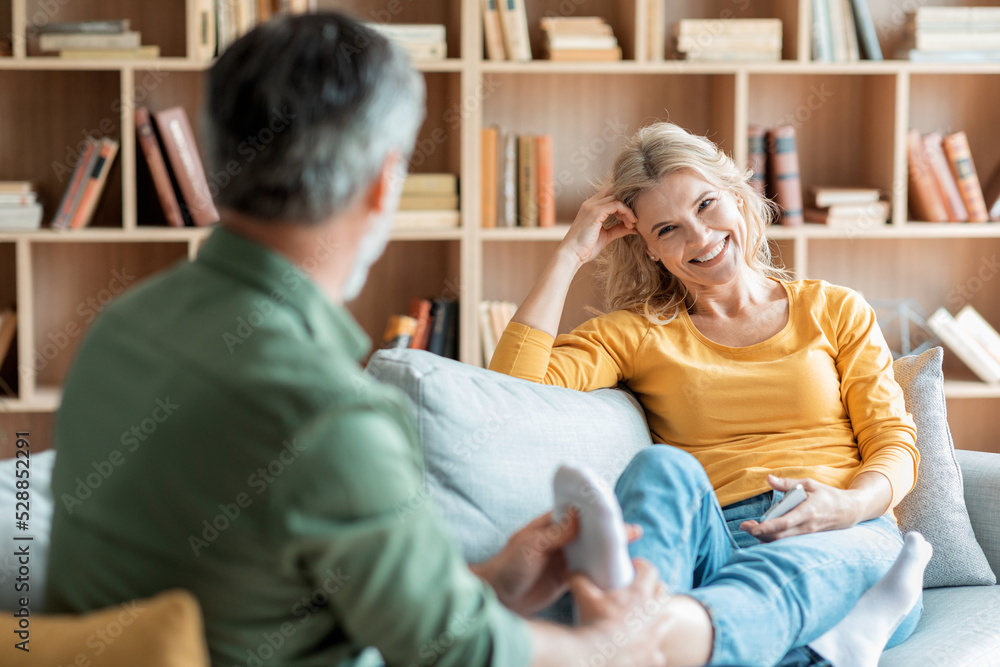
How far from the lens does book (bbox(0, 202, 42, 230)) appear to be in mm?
2412

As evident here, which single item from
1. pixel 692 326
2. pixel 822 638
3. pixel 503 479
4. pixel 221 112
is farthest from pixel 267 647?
pixel 692 326

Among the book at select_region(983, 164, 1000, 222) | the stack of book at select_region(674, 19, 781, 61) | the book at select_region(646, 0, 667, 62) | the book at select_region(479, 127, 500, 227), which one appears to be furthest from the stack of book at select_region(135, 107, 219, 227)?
the book at select_region(983, 164, 1000, 222)

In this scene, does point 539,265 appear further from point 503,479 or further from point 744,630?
point 744,630

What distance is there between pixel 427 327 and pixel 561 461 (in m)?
1.31

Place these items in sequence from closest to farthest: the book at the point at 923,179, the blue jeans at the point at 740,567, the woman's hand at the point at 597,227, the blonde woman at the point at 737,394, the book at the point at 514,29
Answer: the blue jeans at the point at 740,567
the blonde woman at the point at 737,394
the woman's hand at the point at 597,227
the book at the point at 514,29
the book at the point at 923,179

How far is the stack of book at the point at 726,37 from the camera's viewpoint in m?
2.62

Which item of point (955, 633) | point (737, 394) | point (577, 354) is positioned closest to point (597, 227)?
point (577, 354)

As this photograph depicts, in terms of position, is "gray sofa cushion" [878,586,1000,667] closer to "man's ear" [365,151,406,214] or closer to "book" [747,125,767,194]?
"man's ear" [365,151,406,214]

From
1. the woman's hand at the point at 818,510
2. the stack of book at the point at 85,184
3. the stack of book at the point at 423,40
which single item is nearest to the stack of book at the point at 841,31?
the stack of book at the point at 423,40

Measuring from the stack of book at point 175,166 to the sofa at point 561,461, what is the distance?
130 cm

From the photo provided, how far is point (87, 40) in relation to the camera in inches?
95.0

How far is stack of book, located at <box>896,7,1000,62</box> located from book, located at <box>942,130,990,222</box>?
0.23 m

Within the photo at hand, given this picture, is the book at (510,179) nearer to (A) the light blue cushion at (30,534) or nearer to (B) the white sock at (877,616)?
(B) the white sock at (877,616)

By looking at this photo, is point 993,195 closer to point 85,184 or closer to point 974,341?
point 974,341
